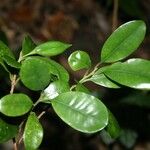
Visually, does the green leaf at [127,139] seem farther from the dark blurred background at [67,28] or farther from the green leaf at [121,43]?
the green leaf at [121,43]

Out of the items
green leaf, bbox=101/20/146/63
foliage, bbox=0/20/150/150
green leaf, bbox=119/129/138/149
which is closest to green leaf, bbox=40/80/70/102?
foliage, bbox=0/20/150/150

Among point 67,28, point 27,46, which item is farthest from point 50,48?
point 67,28

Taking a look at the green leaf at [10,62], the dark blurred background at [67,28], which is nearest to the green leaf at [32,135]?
the green leaf at [10,62]

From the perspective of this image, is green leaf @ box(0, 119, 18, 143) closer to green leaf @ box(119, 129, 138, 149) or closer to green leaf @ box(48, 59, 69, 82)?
A: green leaf @ box(48, 59, 69, 82)

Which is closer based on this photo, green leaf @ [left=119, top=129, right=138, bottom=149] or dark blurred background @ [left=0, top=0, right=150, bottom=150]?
green leaf @ [left=119, top=129, right=138, bottom=149]

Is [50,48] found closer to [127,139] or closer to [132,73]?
[132,73]

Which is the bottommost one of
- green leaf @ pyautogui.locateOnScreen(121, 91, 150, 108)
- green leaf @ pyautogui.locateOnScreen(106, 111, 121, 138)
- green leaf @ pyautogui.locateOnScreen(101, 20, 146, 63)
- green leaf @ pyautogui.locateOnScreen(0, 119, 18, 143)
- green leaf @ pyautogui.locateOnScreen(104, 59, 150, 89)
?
green leaf @ pyautogui.locateOnScreen(121, 91, 150, 108)
